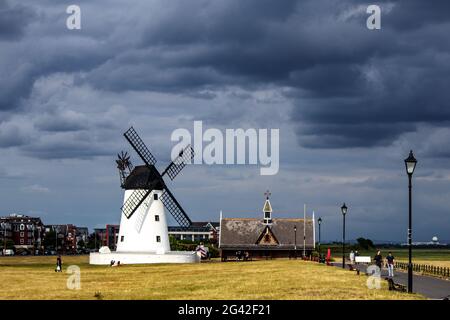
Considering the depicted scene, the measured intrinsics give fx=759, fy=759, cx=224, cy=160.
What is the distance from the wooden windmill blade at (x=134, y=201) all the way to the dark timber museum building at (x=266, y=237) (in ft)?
70.4

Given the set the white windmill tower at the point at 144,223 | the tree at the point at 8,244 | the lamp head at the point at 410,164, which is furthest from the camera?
the tree at the point at 8,244

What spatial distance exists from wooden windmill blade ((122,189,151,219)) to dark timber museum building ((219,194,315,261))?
21464 mm

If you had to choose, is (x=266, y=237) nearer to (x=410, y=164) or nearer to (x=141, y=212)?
(x=141, y=212)

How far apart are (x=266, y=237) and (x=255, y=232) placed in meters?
1.89

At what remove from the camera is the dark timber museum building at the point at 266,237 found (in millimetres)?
101375

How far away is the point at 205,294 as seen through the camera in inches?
1244

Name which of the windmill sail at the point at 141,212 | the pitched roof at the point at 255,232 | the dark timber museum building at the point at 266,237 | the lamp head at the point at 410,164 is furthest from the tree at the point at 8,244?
the lamp head at the point at 410,164

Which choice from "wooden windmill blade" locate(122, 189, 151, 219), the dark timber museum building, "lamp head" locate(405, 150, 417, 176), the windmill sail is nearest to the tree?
the dark timber museum building

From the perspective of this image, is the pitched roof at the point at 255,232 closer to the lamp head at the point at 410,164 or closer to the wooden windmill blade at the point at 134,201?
the wooden windmill blade at the point at 134,201

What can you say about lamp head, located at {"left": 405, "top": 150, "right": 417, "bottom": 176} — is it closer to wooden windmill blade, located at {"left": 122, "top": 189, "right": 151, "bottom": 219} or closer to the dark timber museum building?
wooden windmill blade, located at {"left": 122, "top": 189, "right": 151, "bottom": 219}
